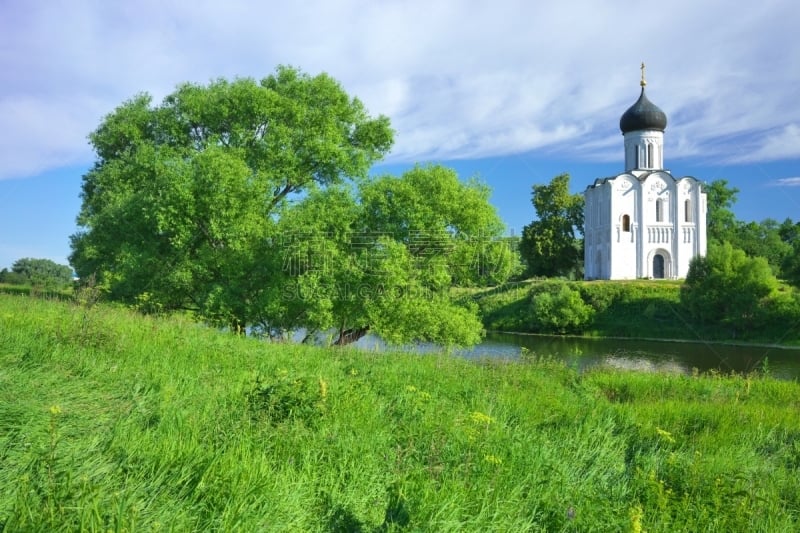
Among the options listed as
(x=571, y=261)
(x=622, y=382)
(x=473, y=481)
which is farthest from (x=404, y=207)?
(x=571, y=261)

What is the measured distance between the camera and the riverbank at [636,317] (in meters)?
34.8

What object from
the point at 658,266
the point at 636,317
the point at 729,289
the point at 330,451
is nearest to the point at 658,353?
the point at 729,289

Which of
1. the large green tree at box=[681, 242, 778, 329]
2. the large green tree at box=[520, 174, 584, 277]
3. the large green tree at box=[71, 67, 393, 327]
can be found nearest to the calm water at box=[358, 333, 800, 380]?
the large green tree at box=[681, 242, 778, 329]

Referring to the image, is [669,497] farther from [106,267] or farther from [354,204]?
[106,267]

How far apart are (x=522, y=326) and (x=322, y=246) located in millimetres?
30170

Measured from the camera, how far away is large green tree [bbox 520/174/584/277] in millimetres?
54562

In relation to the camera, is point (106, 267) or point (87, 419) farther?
point (106, 267)

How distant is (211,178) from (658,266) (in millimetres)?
49711

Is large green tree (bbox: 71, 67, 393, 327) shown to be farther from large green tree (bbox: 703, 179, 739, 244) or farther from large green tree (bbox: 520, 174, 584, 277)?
large green tree (bbox: 703, 179, 739, 244)

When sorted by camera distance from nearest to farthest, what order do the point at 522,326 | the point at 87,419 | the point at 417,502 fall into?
1. the point at 417,502
2. the point at 87,419
3. the point at 522,326

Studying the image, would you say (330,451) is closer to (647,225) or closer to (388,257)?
(388,257)

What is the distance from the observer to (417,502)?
12.1 feet

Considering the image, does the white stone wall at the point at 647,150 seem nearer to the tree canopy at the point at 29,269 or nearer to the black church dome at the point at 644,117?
the black church dome at the point at 644,117

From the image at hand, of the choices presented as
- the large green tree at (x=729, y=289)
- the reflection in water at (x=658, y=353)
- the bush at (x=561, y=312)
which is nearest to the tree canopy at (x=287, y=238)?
the reflection in water at (x=658, y=353)
